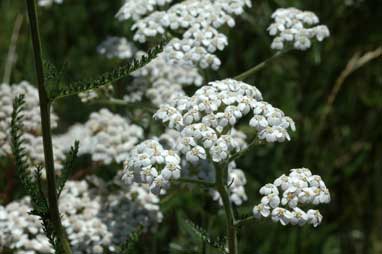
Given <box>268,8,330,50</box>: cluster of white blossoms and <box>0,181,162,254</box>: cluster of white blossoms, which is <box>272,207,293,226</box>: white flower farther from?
<box>268,8,330,50</box>: cluster of white blossoms

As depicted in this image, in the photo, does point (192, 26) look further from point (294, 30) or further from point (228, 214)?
point (228, 214)

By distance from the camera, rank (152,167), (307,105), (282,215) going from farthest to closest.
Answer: (307,105)
(152,167)
(282,215)

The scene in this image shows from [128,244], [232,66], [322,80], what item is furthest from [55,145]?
[322,80]

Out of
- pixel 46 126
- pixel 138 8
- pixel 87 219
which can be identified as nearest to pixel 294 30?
pixel 138 8

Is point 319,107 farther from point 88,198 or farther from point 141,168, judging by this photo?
point 141,168

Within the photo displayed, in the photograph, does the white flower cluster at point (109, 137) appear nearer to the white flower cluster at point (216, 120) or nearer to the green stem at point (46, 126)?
the white flower cluster at point (216, 120)

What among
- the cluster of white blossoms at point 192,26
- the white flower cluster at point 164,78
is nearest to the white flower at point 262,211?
the cluster of white blossoms at point 192,26

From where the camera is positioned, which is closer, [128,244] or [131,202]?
[128,244]
